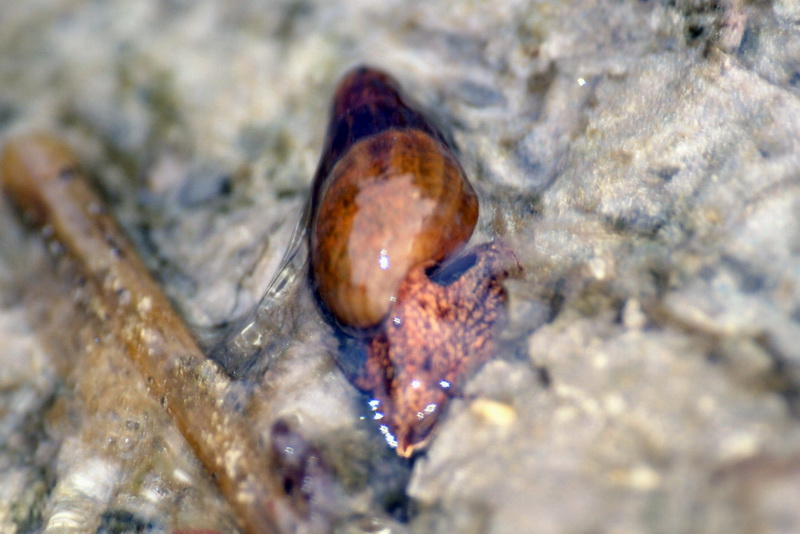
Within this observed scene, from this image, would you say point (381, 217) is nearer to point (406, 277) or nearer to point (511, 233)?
point (406, 277)

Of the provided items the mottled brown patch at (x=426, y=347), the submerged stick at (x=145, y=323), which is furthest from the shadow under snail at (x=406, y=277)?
the submerged stick at (x=145, y=323)

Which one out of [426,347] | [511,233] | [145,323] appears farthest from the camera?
[145,323]

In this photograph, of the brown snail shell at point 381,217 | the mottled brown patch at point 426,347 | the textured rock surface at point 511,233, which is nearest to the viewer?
the textured rock surface at point 511,233

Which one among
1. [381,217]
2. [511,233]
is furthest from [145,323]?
[511,233]

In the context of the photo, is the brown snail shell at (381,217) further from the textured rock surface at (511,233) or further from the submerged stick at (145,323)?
the submerged stick at (145,323)

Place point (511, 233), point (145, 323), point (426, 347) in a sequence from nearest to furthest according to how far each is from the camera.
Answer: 1. point (426, 347)
2. point (511, 233)
3. point (145, 323)

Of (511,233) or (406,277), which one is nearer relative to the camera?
(406,277)
